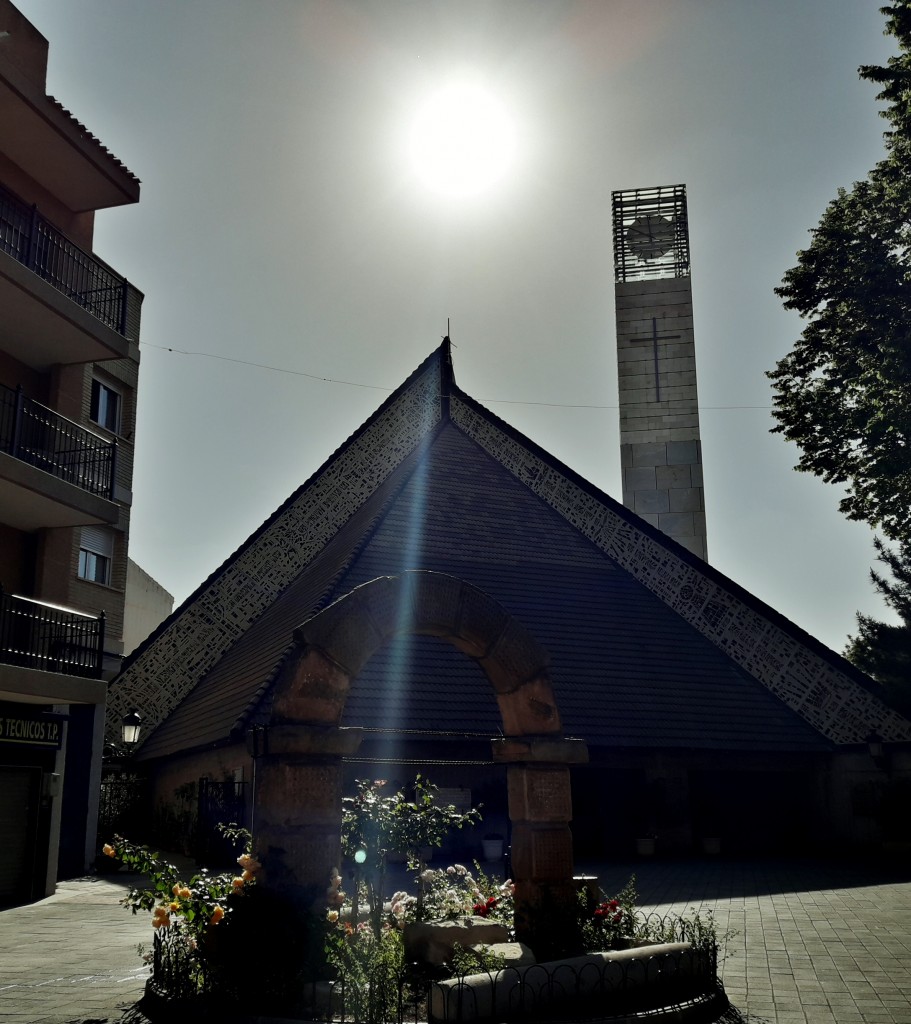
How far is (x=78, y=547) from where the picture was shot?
67.4 feet

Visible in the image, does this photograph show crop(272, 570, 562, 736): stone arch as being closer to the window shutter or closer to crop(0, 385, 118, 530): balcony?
crop(0, 385, 118, 530): balcony

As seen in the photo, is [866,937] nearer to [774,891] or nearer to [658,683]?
[774,891]

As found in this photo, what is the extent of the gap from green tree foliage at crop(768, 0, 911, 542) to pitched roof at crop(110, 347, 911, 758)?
20.4 feet

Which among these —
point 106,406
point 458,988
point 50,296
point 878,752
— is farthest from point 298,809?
point 878,752

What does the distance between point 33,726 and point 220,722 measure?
4.99 m

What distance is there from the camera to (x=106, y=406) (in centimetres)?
2245

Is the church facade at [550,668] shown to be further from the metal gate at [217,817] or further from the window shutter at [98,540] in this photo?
the window shutter at [98,540]

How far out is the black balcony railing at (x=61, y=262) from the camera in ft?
61.7

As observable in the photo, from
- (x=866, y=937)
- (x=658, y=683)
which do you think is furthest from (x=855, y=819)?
(x=866, y=937)

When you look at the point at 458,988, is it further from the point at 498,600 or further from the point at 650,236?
the point at 650,236

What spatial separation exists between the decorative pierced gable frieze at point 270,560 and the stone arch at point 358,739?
61.2 feet

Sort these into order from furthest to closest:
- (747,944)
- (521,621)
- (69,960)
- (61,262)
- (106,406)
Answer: (521,621) → (106,406) → (61,262) → (747,944) → (69,960)

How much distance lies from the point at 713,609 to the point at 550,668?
26.1 feet

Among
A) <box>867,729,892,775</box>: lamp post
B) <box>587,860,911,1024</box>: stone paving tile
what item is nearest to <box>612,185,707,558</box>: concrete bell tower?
<box>867,729,892,775</box>: lamp post
